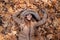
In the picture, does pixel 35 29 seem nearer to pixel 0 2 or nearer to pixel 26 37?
pixel 26 37

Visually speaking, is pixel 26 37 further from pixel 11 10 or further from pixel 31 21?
pixel 11 10

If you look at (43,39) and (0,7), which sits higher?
(0,7)

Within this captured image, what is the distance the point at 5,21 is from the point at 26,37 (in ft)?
1.68

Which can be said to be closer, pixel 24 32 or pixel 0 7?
pixel 24 32

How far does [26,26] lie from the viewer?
423cm

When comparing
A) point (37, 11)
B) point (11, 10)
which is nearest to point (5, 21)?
point (11, 10)

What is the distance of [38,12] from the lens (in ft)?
15.2

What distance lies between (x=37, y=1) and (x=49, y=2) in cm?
17

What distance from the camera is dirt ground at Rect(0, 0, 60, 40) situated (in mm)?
4508

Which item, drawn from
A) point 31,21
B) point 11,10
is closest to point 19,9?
point 11,10

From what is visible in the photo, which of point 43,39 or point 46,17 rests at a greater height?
point 46,17

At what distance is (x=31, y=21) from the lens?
4.28m

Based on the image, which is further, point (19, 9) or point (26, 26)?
point (19, 9)

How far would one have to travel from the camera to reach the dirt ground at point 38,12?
4.51m
